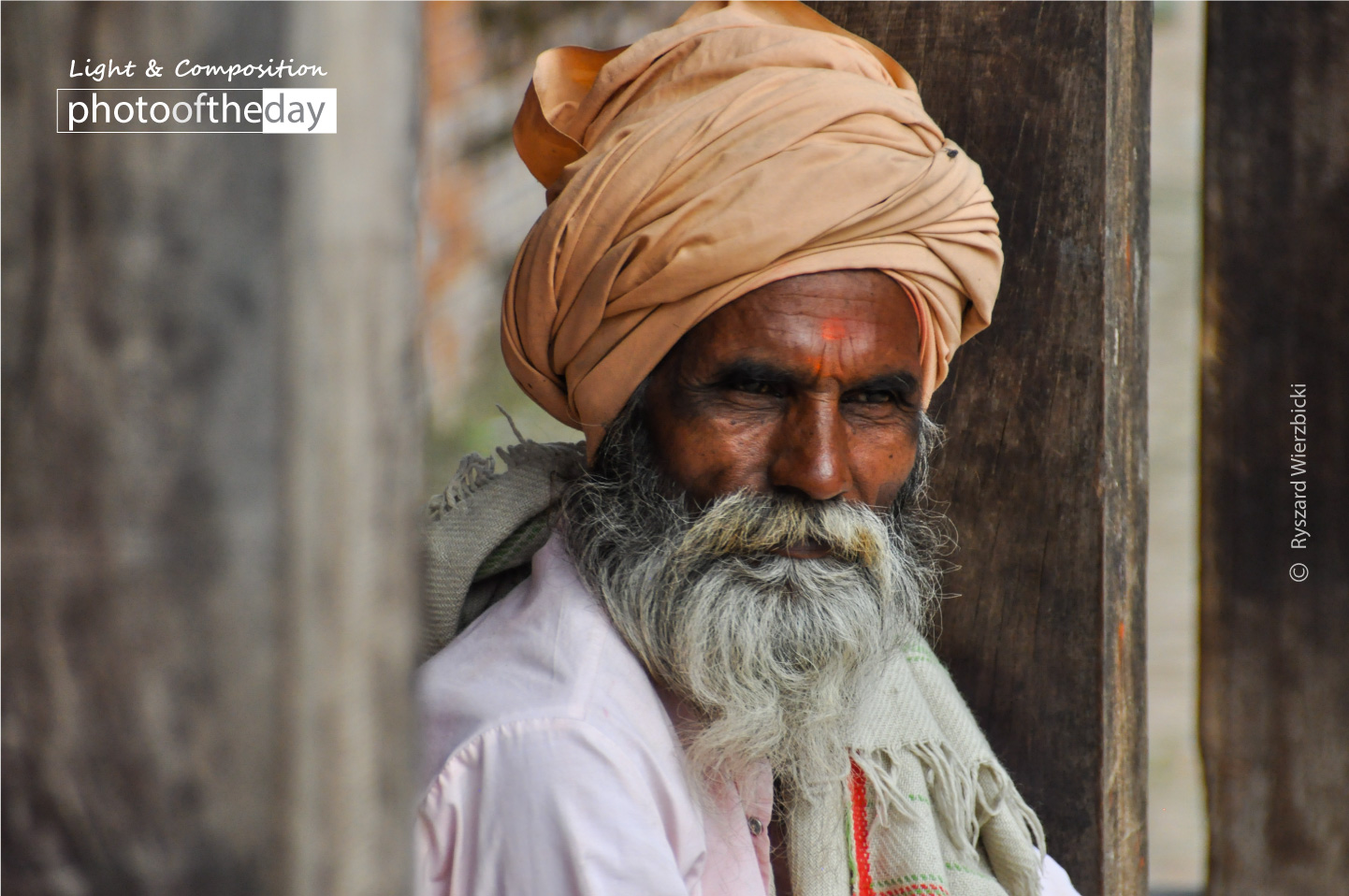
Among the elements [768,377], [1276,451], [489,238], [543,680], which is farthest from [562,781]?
[489,238]

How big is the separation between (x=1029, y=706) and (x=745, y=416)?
0.72 meters

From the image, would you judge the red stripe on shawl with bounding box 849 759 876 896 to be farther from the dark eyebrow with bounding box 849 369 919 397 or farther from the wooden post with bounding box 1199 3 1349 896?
the wooden post with bounding box 1199 3 1349 896

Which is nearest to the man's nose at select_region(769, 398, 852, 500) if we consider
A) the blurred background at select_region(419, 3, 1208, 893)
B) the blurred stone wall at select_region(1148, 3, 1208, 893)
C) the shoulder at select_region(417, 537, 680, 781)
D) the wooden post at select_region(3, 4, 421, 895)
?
the shoulder at select_region(417, 537, 680, 781)

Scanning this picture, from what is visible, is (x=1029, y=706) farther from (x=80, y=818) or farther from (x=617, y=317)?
(x=80, y=818)

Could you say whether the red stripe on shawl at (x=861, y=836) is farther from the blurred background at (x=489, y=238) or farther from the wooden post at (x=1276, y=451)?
the blurred background at (x=489, y=238)

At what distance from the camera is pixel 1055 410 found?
2.00 meters

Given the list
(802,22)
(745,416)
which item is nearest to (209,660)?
(745,416)

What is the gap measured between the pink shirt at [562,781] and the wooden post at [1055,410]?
21.9 inches

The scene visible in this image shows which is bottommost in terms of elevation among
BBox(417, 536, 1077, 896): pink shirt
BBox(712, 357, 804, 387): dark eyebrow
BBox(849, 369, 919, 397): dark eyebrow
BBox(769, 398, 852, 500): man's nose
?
BBox(417, 536, 1077, 896): pink shirt

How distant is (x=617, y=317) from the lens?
181cm

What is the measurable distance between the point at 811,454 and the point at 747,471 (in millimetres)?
99

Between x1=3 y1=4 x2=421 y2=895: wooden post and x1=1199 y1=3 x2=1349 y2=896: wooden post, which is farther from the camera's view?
→ x1=1199 y1=3 x2=1349 y2=896: wooden post

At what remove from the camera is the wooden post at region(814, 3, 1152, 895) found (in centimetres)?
197

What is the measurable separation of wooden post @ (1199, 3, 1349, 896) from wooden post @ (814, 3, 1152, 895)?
250 millimetres
